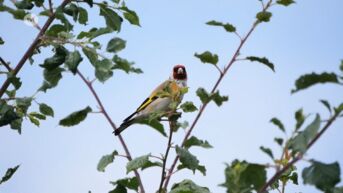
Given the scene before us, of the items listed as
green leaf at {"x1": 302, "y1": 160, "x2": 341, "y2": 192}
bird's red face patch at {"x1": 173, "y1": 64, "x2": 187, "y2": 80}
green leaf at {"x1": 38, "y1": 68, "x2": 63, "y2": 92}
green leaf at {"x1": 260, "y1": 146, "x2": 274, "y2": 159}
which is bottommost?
green leaf at {"x1": 302, "y1": 160, "x2": 341, "y2": 192}

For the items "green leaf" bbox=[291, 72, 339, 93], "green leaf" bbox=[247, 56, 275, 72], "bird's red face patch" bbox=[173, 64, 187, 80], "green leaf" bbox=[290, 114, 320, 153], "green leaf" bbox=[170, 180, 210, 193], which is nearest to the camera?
"green leaf" bbox=[290, 114, 320, 153]

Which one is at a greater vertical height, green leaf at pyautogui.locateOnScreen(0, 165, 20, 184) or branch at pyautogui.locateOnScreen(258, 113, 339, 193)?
green leaf at pyautogui.locateOnScreen(0, 165, 20, 184)

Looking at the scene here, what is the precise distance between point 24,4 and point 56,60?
3.45 ft

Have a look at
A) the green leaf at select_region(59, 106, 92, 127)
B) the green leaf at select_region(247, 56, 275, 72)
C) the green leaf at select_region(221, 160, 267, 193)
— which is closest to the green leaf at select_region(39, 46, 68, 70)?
the green leaf at select_region(59, 106, 92, 127)

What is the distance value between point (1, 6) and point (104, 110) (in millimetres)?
1664

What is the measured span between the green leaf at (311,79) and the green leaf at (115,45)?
1.53 metres

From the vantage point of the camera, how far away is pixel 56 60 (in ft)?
14.2

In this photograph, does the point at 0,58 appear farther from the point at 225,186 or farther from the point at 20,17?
the point at 225,186

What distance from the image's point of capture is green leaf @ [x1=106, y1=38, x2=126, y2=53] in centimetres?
420

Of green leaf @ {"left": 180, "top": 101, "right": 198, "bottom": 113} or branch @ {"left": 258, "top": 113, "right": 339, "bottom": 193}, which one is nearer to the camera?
branch @ {"left": 258, "top": 113, "right": 339, "bottom": 193}

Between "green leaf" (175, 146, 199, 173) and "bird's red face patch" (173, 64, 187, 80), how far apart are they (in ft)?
24.1

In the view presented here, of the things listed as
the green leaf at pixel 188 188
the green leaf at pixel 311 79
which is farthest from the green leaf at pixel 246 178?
the green leaf at pixel 188 188

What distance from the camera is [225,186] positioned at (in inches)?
122

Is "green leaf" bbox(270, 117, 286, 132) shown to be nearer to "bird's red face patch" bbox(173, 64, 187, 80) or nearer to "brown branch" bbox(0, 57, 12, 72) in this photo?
"brown branch" bbox(0, 57, 12, 72)
